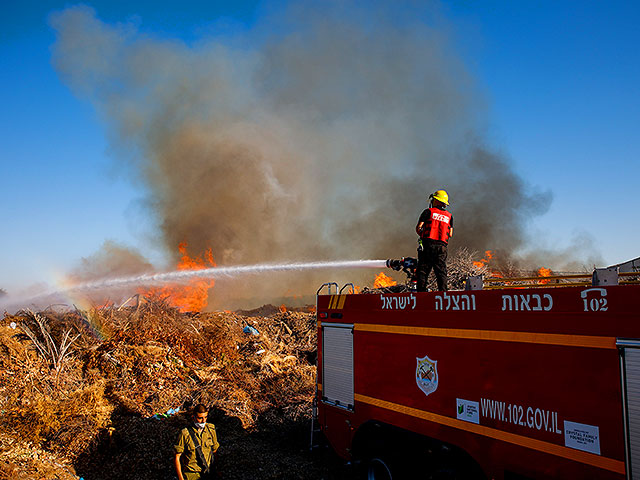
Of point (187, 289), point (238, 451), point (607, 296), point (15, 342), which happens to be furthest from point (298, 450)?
point (187, 289)

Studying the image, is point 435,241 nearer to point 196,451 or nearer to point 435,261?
point 435,261

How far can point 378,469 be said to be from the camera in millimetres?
5586

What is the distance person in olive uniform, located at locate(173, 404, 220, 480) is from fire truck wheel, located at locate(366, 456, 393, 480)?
206cm

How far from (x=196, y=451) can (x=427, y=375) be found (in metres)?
3.14

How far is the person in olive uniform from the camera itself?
5573 millimetres

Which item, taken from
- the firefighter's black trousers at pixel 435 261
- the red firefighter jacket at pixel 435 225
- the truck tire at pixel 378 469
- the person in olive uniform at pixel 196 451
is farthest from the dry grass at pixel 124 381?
the red firefighter jacket at pixel 435 225

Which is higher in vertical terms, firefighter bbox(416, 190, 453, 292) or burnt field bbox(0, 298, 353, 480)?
firefighter bbox(416, 190, 453, 292)

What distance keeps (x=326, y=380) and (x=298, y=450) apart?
2.42 metres

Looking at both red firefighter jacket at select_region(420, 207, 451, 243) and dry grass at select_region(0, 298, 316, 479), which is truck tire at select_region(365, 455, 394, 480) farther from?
dry grass at select_region(0, 298, 316, 479)

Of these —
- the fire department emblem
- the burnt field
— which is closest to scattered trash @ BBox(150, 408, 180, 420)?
the burnt field

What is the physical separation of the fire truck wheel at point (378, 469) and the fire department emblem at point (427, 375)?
1.21 m

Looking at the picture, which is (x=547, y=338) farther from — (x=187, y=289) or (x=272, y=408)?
(x=187, y=289)

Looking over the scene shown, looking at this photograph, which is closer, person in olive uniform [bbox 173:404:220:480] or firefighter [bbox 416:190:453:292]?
person in olive uniform [bbox 173:404:220:480]

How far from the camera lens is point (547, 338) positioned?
12.7 feet
